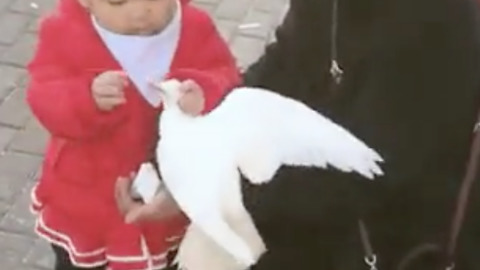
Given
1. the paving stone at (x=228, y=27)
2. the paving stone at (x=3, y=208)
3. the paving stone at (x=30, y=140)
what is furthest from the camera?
the paving stone at (x=228, y=27)

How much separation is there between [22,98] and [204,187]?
1.93 m

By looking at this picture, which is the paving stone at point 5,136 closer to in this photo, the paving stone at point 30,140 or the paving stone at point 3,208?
the paving stone at point 30,140

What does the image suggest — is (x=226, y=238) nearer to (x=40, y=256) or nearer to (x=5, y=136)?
(x=40, y=256)

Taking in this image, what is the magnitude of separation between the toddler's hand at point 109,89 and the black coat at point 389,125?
24cm

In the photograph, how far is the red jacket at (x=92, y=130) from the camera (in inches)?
67.6

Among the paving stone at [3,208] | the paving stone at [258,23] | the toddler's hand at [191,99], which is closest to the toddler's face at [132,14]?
the toddler's hand at [191,99]

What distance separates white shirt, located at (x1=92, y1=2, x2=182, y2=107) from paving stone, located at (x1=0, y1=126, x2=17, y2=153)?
1511 millimetres

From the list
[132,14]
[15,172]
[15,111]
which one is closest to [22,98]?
[15,111]

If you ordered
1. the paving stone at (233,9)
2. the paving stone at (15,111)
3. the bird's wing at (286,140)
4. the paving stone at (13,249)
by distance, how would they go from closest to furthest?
the bird's wing at (286,140) → the paving stone at (13,249) → the paving stone at (15,111) → the paving stone at (233,9)

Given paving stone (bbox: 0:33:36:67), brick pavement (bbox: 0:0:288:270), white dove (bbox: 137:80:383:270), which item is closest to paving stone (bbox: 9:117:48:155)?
brick pavement (bbox: 0:0:288:270)

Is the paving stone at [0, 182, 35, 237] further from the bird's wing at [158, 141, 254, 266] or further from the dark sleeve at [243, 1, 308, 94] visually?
the bird's wing at [158, 141, 254, 266]

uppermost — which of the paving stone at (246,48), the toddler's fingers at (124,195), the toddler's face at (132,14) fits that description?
the toddler's face at (132,14)

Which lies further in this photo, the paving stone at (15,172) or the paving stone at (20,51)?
the paving stone at (20,51)

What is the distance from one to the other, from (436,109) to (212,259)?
350mm
